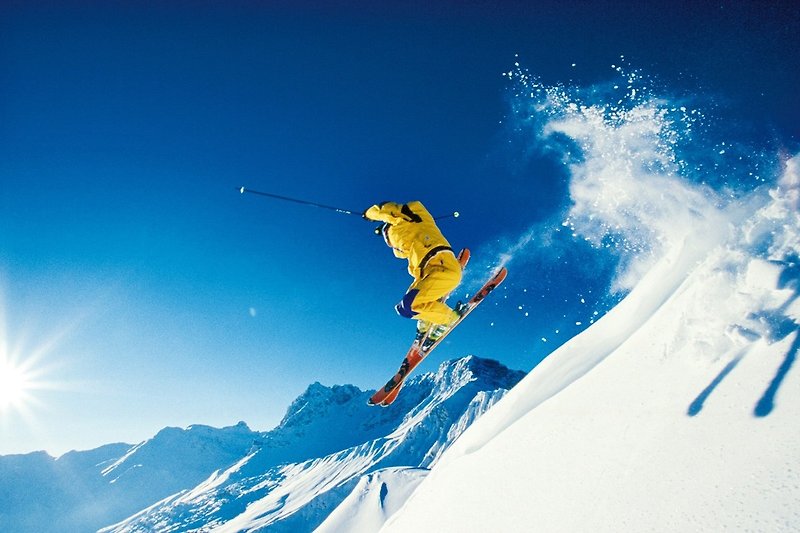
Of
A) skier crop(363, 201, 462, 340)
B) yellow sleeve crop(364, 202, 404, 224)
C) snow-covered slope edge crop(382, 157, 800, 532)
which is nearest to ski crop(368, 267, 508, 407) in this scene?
skier crop(363, 201, 462, 340)

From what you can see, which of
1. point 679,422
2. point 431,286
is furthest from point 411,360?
point 679,422

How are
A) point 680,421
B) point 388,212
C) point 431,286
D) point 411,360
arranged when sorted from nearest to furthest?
point 680,421 < point 431,286 < point 388,212 < point 411,360

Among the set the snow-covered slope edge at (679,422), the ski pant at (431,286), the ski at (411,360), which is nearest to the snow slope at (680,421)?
the snow-covered slope edge at (679,422)

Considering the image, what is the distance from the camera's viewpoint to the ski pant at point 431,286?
691 centimetres

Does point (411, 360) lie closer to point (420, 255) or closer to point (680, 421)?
point (420, 255)

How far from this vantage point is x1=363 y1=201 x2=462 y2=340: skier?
6957 millimetres

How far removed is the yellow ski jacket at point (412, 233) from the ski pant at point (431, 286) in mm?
115

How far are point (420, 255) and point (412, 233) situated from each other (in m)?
0.39

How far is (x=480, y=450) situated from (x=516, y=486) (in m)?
1.71

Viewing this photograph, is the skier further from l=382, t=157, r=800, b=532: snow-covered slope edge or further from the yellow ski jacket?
l=382, t=157, r=800, b=532: snow-covered slope edge

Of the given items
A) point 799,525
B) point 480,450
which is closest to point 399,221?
point 480,450

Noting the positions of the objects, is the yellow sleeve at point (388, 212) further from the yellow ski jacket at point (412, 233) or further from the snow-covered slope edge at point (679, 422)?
the snow-covered slope edge at point (679, 422)

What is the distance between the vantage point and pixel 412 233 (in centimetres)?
714

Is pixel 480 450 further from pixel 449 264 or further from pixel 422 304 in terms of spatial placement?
pixel 449 264
